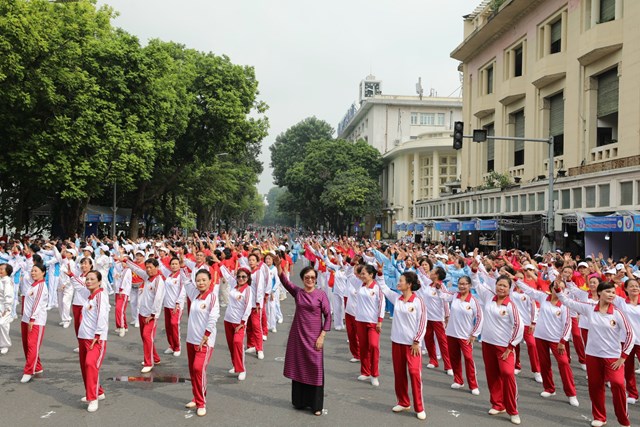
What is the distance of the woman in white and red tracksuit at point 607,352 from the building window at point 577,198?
1815cm

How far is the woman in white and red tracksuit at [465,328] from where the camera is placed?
7379mm

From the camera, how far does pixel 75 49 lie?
854 inches

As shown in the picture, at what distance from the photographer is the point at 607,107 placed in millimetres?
23156

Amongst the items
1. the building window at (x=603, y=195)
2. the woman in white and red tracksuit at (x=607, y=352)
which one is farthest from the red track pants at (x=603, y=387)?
the building window at (x=603, y=195)

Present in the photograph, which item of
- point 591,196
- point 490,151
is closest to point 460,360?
point 591,196

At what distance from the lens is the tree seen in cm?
7750

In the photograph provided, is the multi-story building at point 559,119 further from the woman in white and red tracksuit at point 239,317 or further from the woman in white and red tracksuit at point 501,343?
the woman in white and red tracksuit at point 239,317

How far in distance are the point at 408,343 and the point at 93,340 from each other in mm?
3483

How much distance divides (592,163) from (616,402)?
1924cm

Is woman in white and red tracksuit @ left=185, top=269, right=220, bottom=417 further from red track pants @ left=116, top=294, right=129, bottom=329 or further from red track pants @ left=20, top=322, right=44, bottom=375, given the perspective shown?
red track pants @ left=116, top=294, right=129, bottom=329

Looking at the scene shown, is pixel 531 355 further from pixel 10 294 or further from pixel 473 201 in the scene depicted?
pixel 473 201

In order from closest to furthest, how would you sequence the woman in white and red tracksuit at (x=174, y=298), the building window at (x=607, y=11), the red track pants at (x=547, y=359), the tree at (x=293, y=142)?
the red track pants at (x=547, y=359)
the woman in white and red tracksuit at (x=174, y=298)
the building window at (x=607, y=11)
the tree at (x=293, y=142)

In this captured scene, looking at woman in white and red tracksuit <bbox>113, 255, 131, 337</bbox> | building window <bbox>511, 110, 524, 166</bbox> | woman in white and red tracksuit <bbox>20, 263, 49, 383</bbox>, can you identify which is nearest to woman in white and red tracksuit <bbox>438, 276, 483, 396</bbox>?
woman in white and red tracksuit <bbox>20, 263, 49, 383</bbox>

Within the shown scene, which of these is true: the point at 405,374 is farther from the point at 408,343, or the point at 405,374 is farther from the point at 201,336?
the point at 201,336
